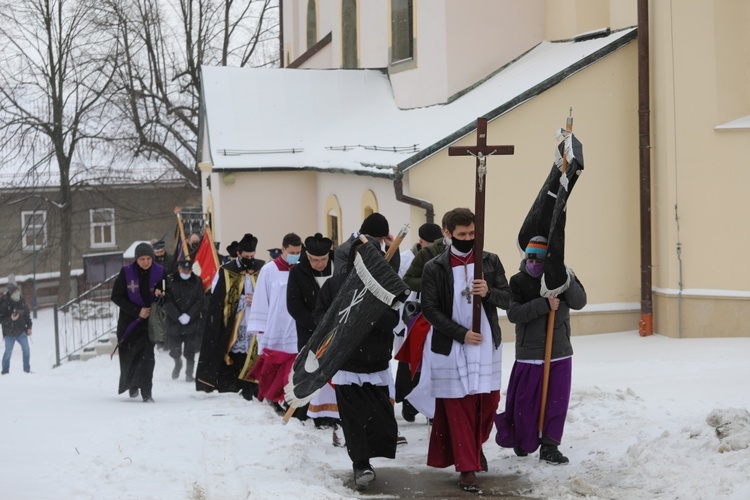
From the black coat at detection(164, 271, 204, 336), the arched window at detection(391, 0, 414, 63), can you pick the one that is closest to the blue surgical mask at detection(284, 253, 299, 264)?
the black coat at detection(164, 271, 204, 336)

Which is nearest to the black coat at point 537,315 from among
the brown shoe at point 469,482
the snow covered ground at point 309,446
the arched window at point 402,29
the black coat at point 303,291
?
the snow covered ground at point 309,446

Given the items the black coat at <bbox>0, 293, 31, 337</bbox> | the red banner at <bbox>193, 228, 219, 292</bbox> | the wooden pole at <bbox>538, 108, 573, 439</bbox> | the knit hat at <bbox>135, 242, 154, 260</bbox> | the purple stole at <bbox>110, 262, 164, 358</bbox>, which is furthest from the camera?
the black coat at <bbox>0, 293, 31, 337</bbox>

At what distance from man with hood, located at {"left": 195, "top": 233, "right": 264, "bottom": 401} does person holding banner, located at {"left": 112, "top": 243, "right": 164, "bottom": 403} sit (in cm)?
60

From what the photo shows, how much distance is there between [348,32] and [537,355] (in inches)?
673

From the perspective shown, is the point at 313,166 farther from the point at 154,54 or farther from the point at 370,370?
the point at 154,54

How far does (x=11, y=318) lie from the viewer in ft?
60.6

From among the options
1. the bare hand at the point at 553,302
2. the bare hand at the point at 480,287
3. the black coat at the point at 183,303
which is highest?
the bare hand at the point at 480,287

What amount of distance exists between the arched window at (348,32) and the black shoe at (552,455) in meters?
16.6

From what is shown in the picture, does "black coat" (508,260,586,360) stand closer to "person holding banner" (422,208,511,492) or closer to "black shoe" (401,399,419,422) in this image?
"person holding banner" (422,208,511,492)

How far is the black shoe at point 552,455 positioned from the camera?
7.22 m

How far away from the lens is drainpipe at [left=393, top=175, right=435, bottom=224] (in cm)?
1387

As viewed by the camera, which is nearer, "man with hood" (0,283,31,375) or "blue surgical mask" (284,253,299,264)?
"blue surgical mask" (284,253,299,264)

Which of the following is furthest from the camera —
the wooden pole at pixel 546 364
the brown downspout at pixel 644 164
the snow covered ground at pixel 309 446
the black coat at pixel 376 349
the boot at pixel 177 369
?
the boot at pixel 177 369

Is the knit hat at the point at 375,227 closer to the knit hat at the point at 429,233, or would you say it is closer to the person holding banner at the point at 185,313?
the knit hat at the point at 429,233
